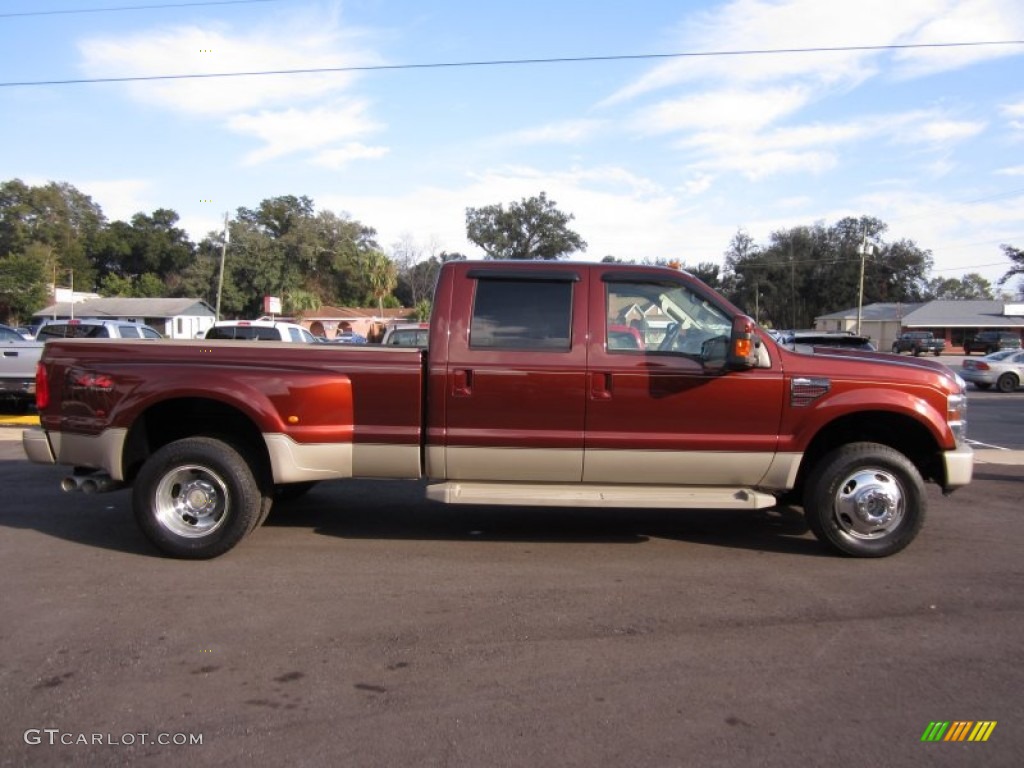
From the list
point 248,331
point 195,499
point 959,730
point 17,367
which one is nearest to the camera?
point 959,730

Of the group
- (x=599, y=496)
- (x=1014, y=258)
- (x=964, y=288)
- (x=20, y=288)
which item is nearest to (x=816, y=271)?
(x=1014, y=258)

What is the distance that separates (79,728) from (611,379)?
11.8 ft

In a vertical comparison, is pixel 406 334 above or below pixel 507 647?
above

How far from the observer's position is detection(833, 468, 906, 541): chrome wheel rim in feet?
17.6

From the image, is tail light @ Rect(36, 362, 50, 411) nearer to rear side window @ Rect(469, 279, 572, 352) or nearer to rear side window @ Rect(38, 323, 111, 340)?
rear side window @ Rect(469, 279, 572, 352)

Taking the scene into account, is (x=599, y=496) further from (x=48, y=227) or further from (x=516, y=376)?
(x=48, y=227)

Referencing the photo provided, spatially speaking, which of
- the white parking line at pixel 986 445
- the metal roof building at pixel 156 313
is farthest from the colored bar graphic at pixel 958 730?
the metal roof building at pixel 156 313

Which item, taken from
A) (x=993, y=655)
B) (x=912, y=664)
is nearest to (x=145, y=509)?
(x=912, y=664)

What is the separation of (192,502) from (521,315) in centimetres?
269

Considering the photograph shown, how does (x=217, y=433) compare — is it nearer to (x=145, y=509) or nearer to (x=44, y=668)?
(x=145, y=509)

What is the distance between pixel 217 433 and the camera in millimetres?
5793

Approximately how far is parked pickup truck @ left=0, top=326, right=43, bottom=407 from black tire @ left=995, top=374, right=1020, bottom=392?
84.1ft

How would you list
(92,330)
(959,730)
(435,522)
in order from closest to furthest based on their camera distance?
(959,730) < (435,522) < (92,330)

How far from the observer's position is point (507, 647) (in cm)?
400
